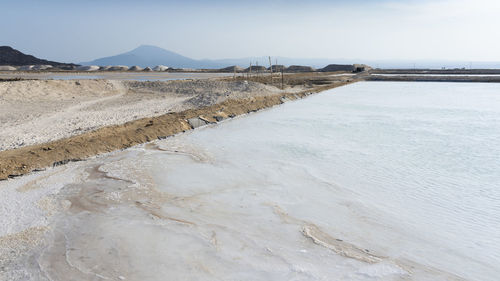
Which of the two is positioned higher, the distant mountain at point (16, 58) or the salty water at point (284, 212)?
the distant mountain at point (16, 58)

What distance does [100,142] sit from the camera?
7.74 meters

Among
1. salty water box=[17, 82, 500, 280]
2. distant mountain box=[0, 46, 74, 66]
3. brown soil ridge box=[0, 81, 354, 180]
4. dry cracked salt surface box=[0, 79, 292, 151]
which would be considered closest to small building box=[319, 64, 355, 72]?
dry cracked salt surface box=[0, 79, 292, 151]

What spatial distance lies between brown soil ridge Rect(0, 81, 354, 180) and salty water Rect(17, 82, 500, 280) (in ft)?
1.48

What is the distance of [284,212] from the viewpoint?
468cm

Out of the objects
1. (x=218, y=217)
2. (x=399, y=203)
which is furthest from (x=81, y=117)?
(x=399, y=203)

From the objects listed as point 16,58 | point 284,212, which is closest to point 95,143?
point 284,212

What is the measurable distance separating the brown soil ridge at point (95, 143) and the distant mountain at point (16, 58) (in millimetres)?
68319

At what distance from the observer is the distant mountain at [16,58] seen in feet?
229

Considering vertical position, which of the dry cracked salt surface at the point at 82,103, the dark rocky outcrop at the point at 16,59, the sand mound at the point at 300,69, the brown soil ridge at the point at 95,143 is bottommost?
the brown soil ridge at the point at 95,143

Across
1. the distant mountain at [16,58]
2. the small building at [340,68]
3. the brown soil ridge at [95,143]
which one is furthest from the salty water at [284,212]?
the distant mountain at [16,58]

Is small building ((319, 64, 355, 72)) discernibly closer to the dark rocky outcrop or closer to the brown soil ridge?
the dark rocky outcrop

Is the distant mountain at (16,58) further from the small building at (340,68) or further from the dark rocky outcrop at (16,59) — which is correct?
the small building at (340,68)

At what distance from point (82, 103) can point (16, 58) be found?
71.6 meters

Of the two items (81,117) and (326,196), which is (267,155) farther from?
(81,117)
